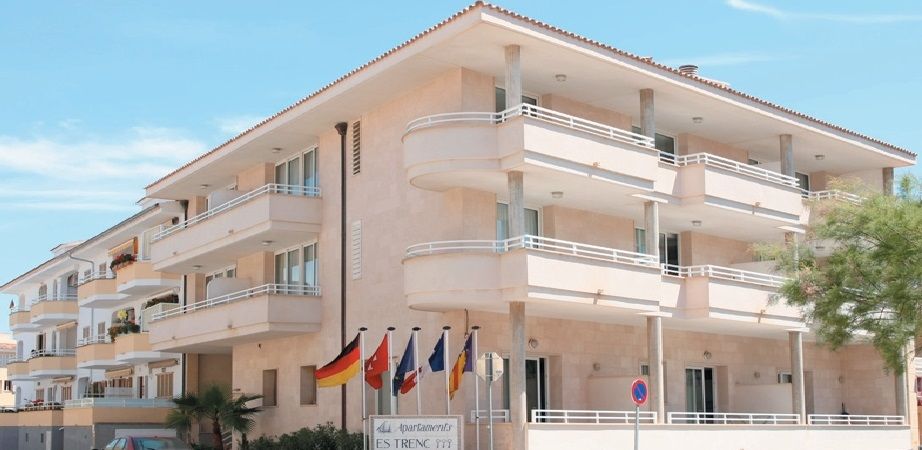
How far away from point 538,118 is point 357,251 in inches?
301

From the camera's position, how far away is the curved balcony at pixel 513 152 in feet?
90.9

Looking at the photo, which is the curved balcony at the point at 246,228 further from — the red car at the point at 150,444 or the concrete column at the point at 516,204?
the concrete column at the point at 516,204

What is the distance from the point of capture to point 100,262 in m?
58.4

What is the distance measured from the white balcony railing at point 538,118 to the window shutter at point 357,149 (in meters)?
3.39

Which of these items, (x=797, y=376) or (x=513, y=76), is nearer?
(x=513, y=76)

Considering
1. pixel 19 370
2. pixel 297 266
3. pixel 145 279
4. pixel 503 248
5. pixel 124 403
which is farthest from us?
pixel 19 370

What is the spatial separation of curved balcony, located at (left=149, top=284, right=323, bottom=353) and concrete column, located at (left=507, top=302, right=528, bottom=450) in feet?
29.8

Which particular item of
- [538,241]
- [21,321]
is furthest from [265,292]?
[21,321]

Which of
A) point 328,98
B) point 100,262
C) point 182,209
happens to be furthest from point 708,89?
point 100,262

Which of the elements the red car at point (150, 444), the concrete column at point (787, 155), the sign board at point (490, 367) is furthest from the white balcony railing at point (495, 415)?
the concrete column at point (787, 155)

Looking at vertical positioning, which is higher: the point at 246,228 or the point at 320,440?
the point at 246,228

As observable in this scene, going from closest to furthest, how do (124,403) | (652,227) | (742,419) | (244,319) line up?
(652,227) < (244,319) < (742,419) < (124,403)

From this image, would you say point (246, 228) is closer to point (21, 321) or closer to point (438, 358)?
point (438, 358)

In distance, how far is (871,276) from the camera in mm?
27703
